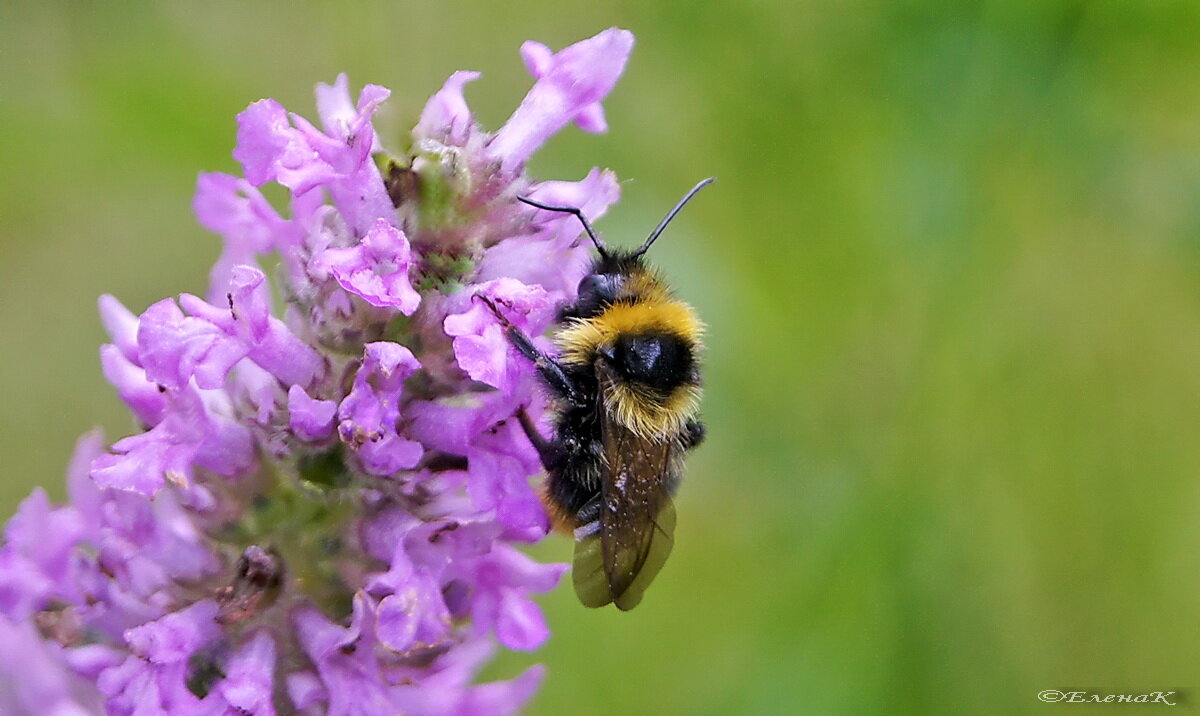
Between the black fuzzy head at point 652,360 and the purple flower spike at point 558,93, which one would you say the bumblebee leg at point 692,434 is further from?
the purple flower spike at point 558,93

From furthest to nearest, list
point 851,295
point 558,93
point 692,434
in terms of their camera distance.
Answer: point 851,295 → point 692,434 → point 558,93

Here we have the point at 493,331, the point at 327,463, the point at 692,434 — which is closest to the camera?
the point at 493,331

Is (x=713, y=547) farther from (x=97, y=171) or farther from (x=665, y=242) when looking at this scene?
(x=97, y=171)

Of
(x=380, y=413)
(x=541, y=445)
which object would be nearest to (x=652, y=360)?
(x=541, y=445)

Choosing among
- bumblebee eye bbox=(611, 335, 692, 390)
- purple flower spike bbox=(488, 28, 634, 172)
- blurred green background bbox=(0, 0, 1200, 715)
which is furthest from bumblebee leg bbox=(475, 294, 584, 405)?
blurred green background bbox=(0, 0, 1200, 715)

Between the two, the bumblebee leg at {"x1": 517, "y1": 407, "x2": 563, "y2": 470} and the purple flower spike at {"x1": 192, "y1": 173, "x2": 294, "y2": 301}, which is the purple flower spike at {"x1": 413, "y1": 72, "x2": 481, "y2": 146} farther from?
the bumblebee leg at {"x1": 517, "y1": 407, "x2": 563, "y2": 470}

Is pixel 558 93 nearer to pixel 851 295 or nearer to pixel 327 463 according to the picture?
pixel 327 463
